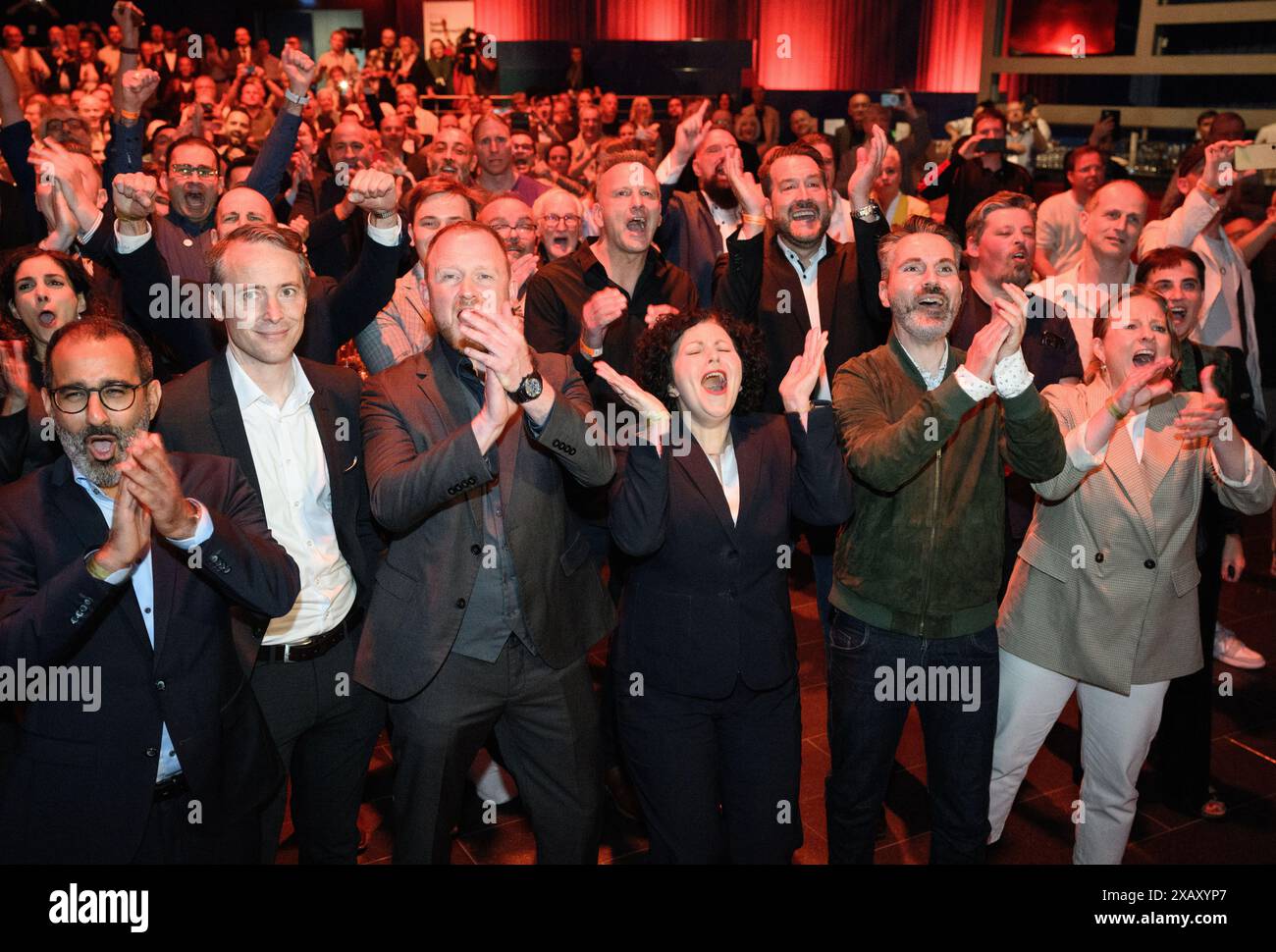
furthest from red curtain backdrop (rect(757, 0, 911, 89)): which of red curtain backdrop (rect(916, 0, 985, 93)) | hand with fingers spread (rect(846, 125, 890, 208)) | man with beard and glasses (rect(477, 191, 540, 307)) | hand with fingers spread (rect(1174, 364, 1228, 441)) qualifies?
hand with fingers spread (rect(1174, 364, 1228, 441))

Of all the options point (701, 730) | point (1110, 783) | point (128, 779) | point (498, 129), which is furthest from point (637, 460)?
point (498, 129)

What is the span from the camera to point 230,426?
266 cm

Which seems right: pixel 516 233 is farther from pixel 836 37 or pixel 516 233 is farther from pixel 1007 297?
pixel 836 37

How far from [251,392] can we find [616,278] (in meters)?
1.64

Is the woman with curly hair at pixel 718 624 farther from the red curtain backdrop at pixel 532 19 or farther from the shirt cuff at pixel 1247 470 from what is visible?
the red curtain backdrop at pixel 532 19

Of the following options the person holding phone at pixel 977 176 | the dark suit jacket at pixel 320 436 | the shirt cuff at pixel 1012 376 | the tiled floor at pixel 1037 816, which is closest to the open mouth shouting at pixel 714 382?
the shirt cuff at pixel 1012 376

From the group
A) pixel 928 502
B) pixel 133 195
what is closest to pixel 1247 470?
pixel 928 502

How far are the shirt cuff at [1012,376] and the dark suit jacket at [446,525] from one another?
38.2 inches

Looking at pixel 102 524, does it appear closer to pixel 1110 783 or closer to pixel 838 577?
pixel 838 577

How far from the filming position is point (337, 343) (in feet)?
11.5

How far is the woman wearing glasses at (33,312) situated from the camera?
9.52 ft

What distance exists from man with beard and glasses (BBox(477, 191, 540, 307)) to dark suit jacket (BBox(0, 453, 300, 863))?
213 centimetres

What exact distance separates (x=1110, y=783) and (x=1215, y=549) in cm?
103

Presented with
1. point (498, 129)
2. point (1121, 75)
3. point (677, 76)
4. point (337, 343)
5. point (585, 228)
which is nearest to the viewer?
point (337, 343)
